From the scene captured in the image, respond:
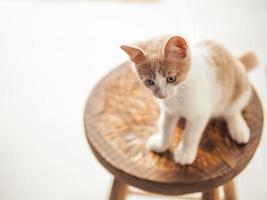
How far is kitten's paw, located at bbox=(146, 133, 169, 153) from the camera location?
3.44ft

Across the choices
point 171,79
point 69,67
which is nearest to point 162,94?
point 171,79

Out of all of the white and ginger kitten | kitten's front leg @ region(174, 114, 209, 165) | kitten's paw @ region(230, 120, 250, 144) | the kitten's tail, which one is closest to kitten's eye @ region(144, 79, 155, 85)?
the white and ginger kitten

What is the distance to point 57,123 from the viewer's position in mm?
1858

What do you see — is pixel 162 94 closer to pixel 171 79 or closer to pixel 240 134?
pixel 171 79

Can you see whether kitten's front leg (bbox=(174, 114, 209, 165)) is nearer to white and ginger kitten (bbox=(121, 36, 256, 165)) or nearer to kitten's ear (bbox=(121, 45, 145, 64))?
white and ginger kitten (bbox=(121, 36, 256, 165))

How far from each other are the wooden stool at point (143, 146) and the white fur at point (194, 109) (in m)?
0.03

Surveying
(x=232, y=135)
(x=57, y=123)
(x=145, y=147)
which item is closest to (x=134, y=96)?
(x=145, y=147)

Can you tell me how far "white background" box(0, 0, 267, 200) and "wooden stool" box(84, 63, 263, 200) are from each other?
1.80ft

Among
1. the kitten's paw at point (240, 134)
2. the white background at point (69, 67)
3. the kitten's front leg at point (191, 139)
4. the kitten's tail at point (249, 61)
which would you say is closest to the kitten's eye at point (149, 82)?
the kitten's front leg at point (191, 139)

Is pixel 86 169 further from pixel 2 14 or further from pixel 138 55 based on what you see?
pixel 2 14

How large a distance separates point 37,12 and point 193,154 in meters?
1.59

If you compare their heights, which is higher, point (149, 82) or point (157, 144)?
point (149, 82)

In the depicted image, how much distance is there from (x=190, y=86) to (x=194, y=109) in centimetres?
6

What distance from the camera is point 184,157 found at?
1.02 meters
